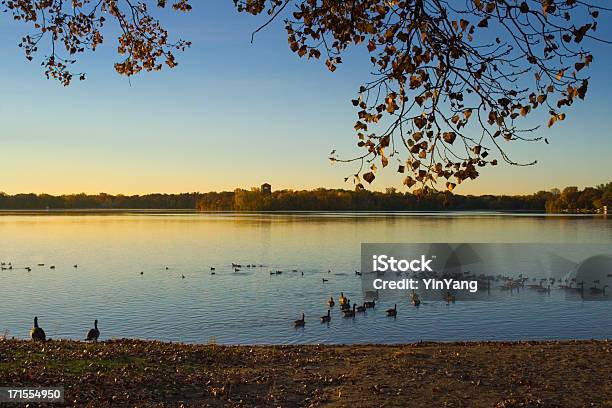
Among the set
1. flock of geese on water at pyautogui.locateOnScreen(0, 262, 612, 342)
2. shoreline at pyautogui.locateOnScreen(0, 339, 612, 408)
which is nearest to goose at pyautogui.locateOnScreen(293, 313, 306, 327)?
flock of geese on water at pyautogui.locateOnScreen(0, 262, 612, 342)

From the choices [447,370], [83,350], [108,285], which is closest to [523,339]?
[447,370]

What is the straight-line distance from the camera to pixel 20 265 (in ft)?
138

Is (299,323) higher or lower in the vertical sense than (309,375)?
lower

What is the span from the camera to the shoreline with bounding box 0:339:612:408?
1006 cm

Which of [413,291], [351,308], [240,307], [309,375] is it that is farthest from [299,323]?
[413,291]

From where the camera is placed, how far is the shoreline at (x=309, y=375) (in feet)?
33.0

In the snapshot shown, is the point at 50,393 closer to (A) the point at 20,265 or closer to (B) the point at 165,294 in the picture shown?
(B) the point at 165,294

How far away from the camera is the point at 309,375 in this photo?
464 inches

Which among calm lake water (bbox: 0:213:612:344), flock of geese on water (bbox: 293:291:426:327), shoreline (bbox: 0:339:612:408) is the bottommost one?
Result: calm lake water (bbox: 0:213:612:344)

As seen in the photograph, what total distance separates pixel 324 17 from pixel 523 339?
16.3 metres

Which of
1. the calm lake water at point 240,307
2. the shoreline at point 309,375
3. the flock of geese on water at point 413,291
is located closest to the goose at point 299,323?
the flock of geese on water at point 413,291

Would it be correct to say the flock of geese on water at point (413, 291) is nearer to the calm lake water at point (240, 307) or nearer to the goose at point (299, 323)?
the goose at point (299, 323)

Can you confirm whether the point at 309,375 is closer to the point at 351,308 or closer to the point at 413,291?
the point at 351,308

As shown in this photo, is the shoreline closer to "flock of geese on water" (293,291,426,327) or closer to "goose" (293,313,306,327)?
"goose" (293,313,306,327)
